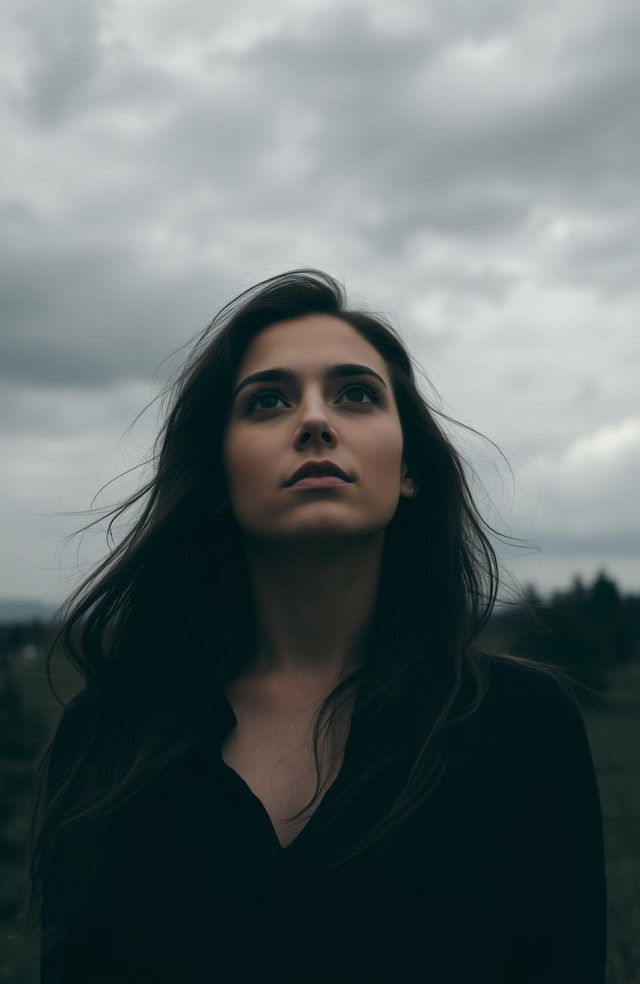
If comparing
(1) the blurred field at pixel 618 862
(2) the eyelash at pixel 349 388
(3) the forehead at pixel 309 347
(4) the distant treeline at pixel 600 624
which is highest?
(4) the distant treeline at pixel 600 624

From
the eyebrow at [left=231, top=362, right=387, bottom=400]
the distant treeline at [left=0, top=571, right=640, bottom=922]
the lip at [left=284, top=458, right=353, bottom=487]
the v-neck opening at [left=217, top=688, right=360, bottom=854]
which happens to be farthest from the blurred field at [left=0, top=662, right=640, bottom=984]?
the eyebrow at [left=231, top=362, right=387, bottom=400]

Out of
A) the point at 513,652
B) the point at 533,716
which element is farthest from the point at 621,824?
the point at 533,716

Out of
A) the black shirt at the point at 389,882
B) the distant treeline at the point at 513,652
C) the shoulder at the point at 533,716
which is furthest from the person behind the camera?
the distant treeline at the point at 513,652

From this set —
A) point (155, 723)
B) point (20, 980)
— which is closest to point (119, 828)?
point (155, 723)

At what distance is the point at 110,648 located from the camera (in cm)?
290

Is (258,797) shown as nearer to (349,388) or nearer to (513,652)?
(349,388)

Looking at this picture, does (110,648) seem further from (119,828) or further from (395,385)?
(395,385)

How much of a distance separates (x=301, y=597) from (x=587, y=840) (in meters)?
0.93

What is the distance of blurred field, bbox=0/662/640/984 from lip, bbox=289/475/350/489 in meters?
1.52

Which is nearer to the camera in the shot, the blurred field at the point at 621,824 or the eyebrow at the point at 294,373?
the eyebrow at the point at 294,373

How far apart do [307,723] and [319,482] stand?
0.64 meters

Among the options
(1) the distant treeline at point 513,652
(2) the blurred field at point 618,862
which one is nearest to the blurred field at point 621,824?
(2) the blurred field at point 618,862

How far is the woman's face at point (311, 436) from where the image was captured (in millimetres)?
2477

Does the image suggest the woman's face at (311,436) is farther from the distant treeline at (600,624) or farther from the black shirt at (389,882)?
the distant treeline at (600,624)
